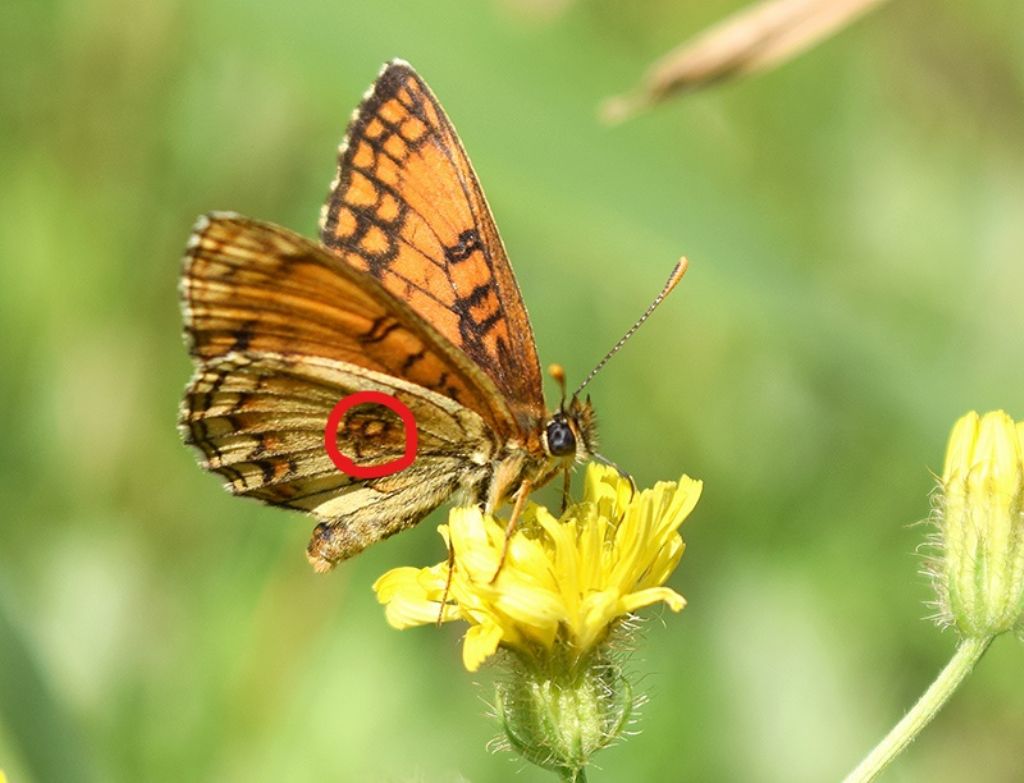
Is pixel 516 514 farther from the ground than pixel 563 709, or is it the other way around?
pixel 516 514

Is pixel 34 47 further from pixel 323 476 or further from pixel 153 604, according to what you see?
pixel 323 476

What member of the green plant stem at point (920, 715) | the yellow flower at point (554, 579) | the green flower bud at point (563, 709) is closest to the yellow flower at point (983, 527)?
the green plant stem at point (920, 715)

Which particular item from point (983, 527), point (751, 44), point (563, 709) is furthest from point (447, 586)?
point (751, 44)

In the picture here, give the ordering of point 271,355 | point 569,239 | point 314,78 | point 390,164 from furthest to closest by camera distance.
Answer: point 569,239
point 314,78
point 390,164
point 271,355

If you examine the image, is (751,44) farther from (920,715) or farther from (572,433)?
(920,715)

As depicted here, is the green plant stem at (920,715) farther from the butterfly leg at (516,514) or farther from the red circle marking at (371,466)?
the red circle marking at (371,466)

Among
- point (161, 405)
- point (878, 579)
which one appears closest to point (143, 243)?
point (161, 405)
